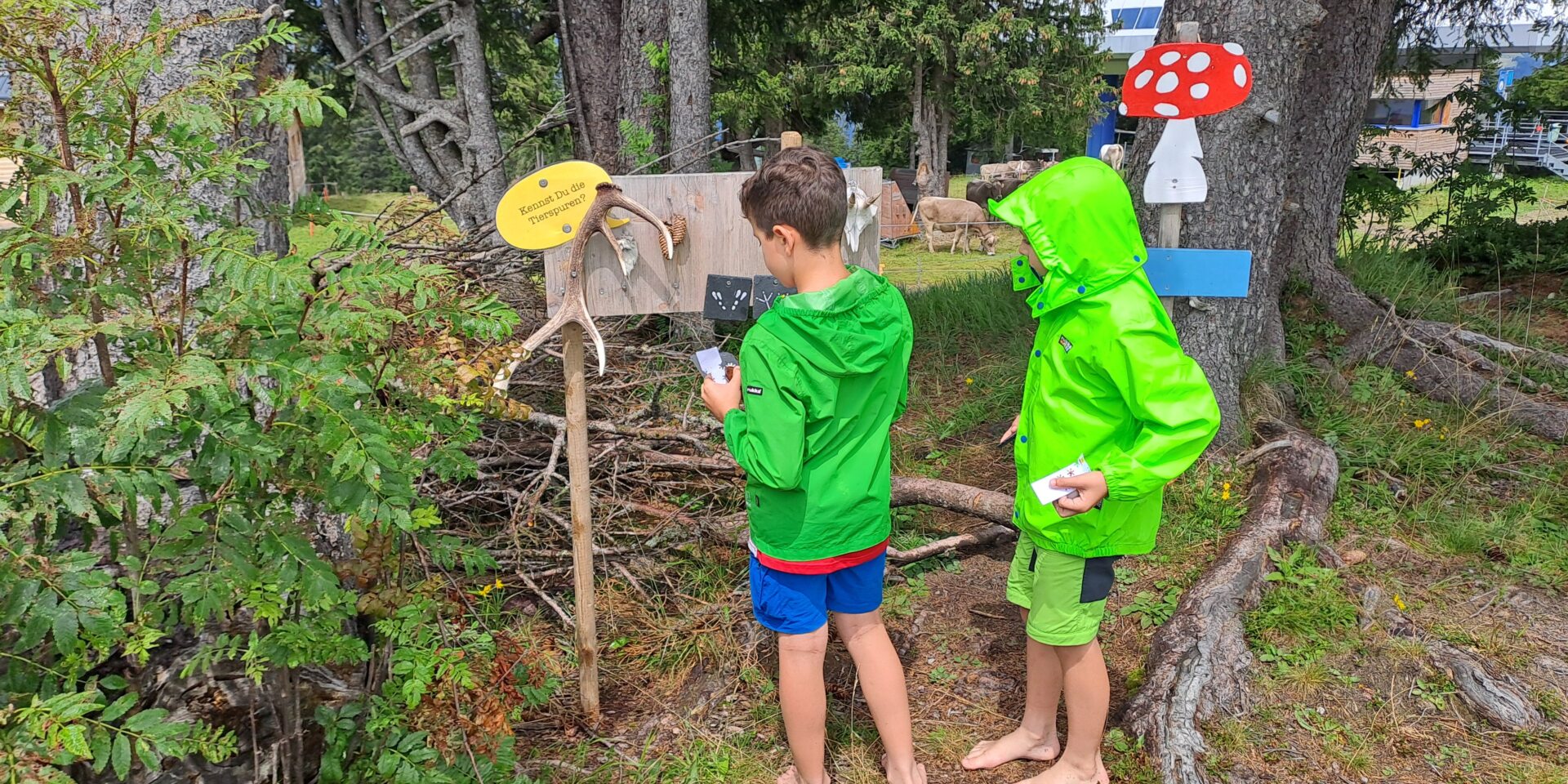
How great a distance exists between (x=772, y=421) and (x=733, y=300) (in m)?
0.87

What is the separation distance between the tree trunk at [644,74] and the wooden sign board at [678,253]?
303cm

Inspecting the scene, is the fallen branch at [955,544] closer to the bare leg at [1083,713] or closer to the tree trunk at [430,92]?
the bare leg at [1083,713]

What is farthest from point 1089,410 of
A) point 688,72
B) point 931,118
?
point 931,118

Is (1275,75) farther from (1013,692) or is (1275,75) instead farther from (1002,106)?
(1002,106)

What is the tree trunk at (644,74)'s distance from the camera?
5.77m

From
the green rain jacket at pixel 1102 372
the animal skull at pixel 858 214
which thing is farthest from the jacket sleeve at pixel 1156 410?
the animal skull at pixel 858 214

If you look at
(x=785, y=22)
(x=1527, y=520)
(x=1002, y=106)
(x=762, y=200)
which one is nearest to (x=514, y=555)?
(x=762, y=200)

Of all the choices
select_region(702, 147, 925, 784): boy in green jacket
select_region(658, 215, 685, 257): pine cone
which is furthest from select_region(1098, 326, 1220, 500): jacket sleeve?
select_region(658, 215, 685, 257): pine cone

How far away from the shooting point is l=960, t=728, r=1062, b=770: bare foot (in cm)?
264

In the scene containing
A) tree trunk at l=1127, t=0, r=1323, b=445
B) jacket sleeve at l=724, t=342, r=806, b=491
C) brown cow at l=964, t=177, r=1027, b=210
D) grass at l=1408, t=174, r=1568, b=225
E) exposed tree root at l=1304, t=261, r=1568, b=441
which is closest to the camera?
jacket sleeve at l=724, t=342, r=806, b=491

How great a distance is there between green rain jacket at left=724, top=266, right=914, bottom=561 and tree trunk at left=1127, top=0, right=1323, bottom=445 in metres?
2.19

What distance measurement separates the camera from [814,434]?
2137mm

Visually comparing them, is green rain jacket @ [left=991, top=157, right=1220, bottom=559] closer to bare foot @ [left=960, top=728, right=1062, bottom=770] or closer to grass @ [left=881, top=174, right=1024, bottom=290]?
bare foot @ [left=960, top=728, right=1062, bottom=770]

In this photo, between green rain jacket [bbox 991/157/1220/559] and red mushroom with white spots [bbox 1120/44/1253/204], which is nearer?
green rain jacket [bbox 991/157/1220/559]
